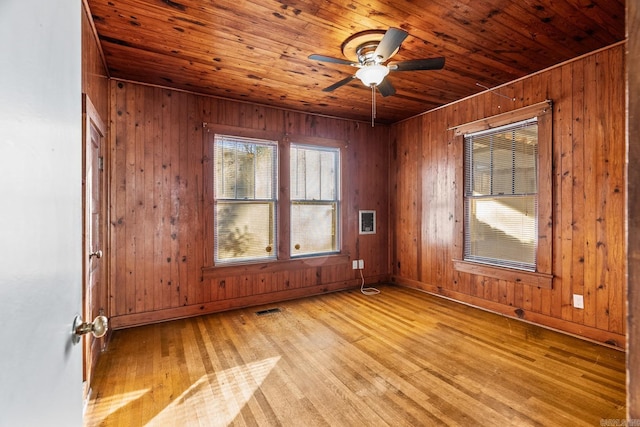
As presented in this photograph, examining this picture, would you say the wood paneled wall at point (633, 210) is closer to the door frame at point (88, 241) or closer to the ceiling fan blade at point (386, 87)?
the door frame at point (88, 241)

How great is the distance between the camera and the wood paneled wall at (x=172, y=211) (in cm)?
340

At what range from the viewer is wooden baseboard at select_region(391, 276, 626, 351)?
111 inches

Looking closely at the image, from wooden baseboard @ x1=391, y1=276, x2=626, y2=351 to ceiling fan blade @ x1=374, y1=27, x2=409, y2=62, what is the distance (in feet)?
10.3

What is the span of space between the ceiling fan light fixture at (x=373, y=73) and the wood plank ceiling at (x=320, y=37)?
0.32 metres

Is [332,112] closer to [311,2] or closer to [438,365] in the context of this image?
[311,2]

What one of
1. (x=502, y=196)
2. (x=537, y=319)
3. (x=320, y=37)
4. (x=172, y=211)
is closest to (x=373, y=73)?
(x=320, y=37)

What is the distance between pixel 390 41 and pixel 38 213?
2.24 meters

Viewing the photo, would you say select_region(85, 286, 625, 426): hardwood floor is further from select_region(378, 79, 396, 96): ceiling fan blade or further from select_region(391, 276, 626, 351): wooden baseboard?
select_region(378, 79, 396, 96): ceiling fan blade

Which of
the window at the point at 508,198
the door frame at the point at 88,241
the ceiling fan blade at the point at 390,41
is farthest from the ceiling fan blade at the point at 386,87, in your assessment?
the door frame at the point at 88,241

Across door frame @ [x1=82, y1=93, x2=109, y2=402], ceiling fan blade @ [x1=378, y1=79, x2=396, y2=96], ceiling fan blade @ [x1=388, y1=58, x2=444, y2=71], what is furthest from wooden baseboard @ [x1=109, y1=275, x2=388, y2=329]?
ceiling fan blade @ [x1=388, y1=58, x2=444, y2=71]

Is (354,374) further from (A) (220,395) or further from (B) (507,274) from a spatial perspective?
(B) (507,274)

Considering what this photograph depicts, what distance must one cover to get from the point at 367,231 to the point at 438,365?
277cm

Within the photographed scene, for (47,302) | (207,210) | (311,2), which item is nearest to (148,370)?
(207,210)

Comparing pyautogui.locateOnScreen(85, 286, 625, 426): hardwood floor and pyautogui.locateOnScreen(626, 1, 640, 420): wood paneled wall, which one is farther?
pyautogui.locateOnScreen(85, 286, 625, 426): hardwood floor
